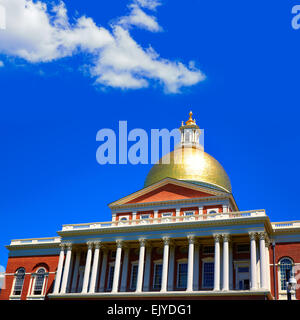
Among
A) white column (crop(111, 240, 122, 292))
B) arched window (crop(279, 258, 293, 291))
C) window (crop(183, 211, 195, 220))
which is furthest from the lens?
window (crop(183, 211, 195, 220))

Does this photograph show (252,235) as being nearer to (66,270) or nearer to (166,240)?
(166,240)

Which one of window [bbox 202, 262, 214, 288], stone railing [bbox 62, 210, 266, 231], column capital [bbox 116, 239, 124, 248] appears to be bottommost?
window [bbox 202, 262, 214, 288]

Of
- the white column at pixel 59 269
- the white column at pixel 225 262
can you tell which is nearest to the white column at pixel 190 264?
the white column at pixel 225 262

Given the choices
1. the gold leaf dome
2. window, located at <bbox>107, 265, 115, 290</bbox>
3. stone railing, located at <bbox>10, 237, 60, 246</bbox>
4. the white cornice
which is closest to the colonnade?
window, located at <bbox>107, 265, 115, 290</bbox>

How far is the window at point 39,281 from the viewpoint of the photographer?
52.1 m

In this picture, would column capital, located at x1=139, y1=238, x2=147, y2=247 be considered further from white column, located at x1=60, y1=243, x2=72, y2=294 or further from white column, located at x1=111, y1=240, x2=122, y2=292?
white column, located at x1=60, y1=243, x2=72, y2=294

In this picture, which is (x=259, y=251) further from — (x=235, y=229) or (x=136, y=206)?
(x=136, y=206)

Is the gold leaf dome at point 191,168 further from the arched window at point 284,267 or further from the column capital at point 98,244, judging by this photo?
the arched window at point 284,267

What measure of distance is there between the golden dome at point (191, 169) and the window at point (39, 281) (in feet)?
53.4

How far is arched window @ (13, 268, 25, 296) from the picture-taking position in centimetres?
5300

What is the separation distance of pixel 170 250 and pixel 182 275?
2.78 m

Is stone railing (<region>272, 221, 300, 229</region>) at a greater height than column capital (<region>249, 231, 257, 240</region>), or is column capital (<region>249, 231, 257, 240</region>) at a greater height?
stone railing (<region>272, 221, 300, 229</region>)

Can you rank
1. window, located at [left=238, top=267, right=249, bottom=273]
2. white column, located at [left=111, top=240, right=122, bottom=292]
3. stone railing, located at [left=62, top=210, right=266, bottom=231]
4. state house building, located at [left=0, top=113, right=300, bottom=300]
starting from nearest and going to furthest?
1. state house building, located at [left=0, top=113, right=300, bottom=300]
2. window, located at [left=238, top=267, right=249, bottom=273]
3. stone railing, located at [left=62, top=210, right=266, bottom=231]
4. white column, located at [left=111, top=240, right=122, bottom=292]
